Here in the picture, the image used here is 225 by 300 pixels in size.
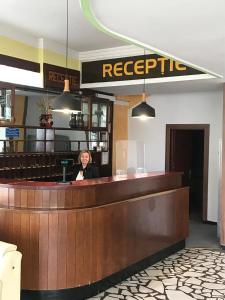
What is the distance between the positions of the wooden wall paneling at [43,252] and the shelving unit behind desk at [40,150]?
2036 millimetres

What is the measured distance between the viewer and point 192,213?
8875mm

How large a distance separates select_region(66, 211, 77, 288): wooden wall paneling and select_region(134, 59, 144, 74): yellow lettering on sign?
3.14 meters


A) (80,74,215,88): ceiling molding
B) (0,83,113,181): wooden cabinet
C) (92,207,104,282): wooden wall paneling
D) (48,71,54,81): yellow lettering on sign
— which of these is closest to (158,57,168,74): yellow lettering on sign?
(80,74,215,88): ceiling molding

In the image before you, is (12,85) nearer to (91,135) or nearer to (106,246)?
(91,135)

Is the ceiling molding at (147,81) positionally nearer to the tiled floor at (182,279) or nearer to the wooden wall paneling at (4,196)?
the tiled floor at (182,279)

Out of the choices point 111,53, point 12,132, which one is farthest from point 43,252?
point 111,53

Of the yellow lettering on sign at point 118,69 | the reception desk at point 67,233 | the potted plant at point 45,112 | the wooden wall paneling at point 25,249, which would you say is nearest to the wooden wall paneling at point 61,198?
the reception desk at point 67,233

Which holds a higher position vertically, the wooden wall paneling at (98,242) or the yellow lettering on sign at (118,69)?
the yellow lettering on sign at (118,69)

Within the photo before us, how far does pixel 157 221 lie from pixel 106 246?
1267 mm

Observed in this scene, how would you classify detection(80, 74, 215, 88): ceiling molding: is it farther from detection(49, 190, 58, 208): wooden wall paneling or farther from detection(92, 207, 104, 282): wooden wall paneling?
detection(49, 190, 58, 208): wooden wall paneling

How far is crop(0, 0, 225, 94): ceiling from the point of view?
264 cm

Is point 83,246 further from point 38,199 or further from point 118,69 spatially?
point 118,69

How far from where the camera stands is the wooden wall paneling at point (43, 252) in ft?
13.0

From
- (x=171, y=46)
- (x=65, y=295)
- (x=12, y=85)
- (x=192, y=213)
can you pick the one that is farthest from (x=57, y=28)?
(x=192, y=213)
